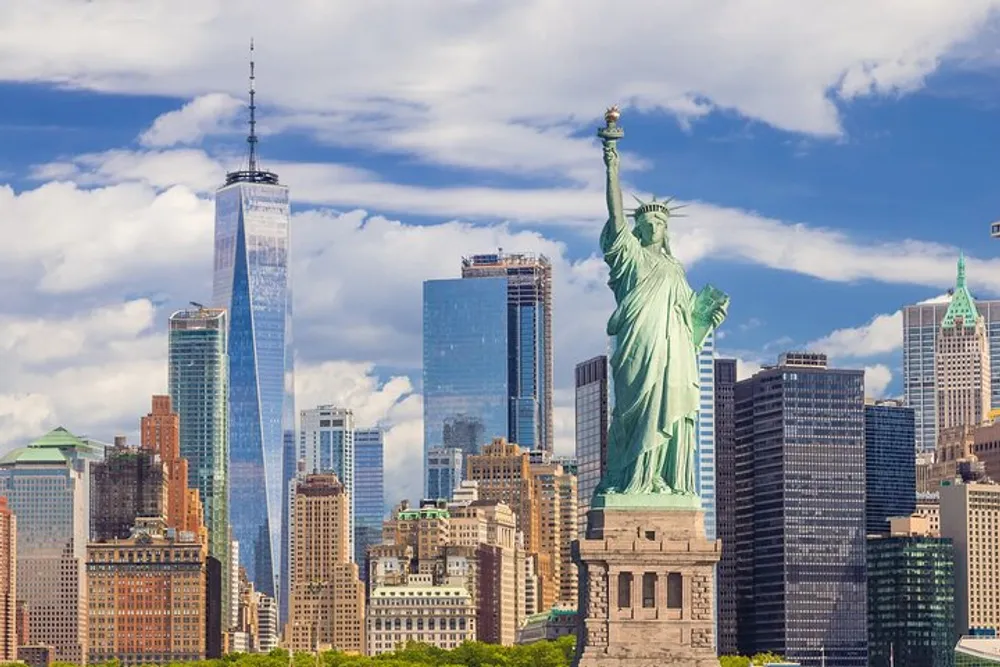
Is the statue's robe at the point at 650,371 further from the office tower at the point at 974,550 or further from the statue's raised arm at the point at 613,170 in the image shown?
the office tower at the point at 974,550

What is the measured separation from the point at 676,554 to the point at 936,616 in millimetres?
116788

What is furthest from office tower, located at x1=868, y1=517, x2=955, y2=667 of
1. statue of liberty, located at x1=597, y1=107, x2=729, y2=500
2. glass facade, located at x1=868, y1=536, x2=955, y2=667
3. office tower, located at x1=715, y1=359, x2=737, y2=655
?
statue of liberty, located at x1=597, y1=107, x2=729, y2=500

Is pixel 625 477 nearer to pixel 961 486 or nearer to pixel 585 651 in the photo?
pixel 585 651

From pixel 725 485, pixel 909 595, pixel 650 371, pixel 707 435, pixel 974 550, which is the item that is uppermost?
pixel 707 435

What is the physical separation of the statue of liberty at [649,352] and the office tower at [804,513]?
11123cm

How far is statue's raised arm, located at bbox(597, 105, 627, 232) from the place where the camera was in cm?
7875

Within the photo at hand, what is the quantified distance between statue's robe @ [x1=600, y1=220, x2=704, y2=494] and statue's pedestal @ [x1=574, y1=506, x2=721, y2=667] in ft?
5.73

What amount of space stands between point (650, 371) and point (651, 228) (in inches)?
166

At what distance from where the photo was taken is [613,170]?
78.8 meters

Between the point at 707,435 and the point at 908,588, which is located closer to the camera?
the point at 707,435

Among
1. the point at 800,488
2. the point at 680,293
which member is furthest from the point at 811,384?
the point at 680,293

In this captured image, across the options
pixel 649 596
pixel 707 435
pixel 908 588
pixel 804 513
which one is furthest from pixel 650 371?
pixel 908 588

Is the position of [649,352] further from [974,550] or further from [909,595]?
[974,550]

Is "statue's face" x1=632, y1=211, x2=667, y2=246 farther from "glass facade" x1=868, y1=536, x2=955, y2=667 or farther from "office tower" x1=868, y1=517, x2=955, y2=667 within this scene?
"office tower" x1=868, y1=517, x2=955, y2=667
